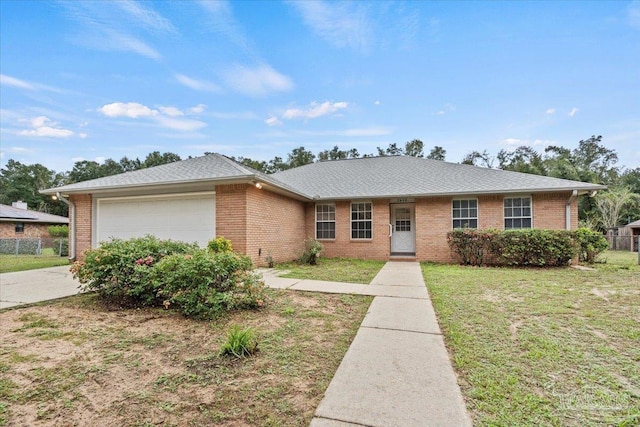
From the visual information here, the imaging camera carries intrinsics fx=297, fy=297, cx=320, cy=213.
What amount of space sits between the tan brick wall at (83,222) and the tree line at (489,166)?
23.3 meters

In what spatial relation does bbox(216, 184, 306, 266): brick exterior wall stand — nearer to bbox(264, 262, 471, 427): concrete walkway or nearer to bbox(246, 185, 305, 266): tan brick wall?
bbox(246, 185, 305, 266): tan brick wall

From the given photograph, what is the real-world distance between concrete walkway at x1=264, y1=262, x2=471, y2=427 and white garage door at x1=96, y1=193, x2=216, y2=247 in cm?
677

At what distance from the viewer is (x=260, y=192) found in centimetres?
973

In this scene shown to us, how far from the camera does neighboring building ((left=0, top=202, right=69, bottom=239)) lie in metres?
21.9

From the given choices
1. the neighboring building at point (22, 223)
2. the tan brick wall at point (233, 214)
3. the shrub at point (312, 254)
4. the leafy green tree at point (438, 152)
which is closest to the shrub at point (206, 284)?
the tan brick wall at point (233, 214)

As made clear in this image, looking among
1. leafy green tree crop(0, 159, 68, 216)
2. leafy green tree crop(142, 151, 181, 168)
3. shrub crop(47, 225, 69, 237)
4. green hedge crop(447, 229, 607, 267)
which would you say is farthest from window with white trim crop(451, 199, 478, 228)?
leafy green tree crop(0, 159, 68, 216)

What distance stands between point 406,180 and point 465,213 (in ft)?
9.15

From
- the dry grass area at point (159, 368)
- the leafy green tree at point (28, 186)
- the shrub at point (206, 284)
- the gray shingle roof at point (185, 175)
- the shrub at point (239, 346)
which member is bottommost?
the dry grass area at point (159, 368)

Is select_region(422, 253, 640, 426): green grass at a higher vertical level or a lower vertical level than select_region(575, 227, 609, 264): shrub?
lower

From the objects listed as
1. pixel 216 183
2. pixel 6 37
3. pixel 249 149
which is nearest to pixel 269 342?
pixel 216 183

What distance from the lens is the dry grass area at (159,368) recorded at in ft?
6.91

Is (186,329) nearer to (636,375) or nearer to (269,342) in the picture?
(269,342)

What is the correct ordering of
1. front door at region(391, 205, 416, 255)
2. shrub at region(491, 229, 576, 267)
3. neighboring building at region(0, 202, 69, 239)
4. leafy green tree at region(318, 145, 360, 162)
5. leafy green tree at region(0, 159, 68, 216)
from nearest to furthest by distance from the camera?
shrub at region(491, 229, 576, 267)
front door at region(391, 205, 416, 255)
neighboring building at region(0, 202, 69, 239)
leafy green tree at region(318, 145, 360, 162)
leafy green tree at region(0, 159, 68, 216)

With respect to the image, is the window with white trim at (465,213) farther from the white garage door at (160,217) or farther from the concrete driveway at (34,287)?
the concrete driveway at (34,287)
